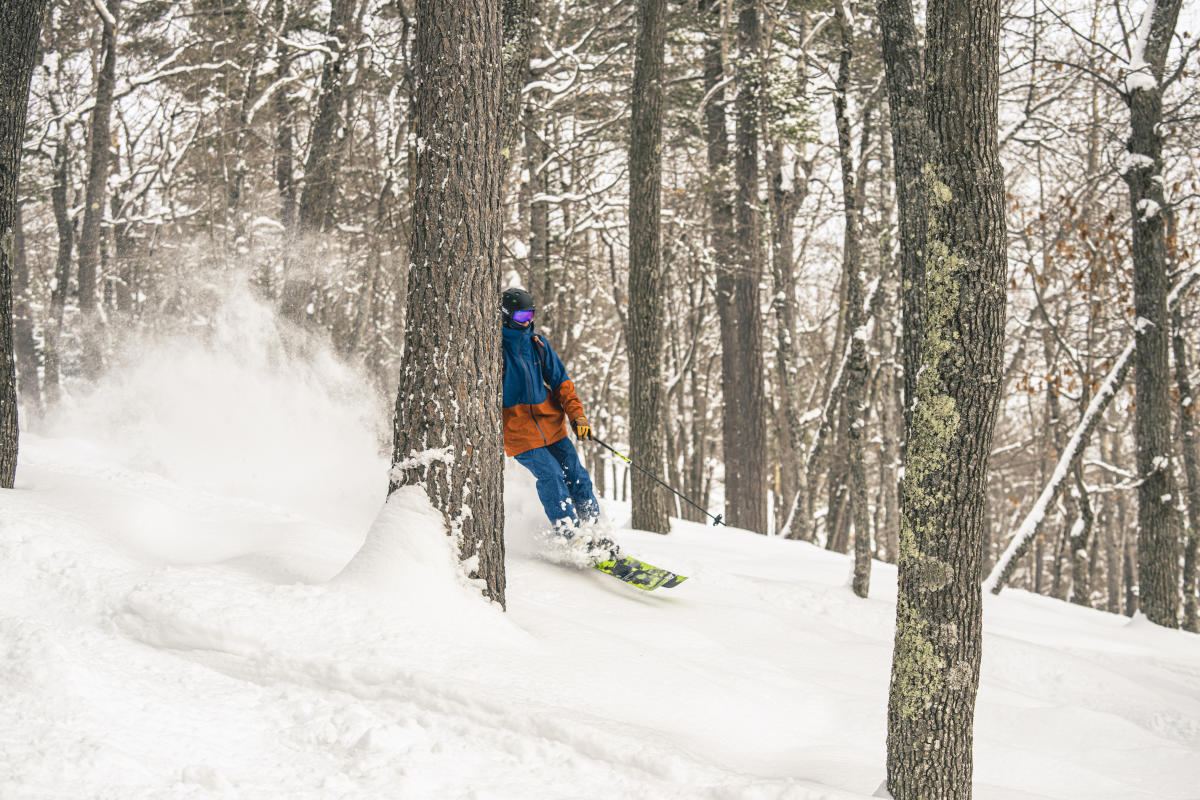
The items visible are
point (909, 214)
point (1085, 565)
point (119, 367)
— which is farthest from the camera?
point (1085, 565)

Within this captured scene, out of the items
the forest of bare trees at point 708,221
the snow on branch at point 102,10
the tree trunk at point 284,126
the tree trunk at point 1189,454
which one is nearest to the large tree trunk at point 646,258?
the forest of bare trees at point 708,221

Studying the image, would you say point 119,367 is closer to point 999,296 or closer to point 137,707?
point 137,707

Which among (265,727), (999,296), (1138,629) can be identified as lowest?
(1138,629)

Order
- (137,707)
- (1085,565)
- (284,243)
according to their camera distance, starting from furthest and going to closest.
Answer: (1085,565), (284,243), (137,707)

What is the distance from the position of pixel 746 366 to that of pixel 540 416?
7608mm

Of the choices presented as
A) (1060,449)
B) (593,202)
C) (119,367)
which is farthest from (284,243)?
(1060,449)

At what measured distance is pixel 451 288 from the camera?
4.31m

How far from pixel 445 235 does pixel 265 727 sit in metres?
2.38

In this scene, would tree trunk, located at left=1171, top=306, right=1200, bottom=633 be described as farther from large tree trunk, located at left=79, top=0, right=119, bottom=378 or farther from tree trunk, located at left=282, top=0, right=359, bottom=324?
large tree trunk, located at left=79, top=0, right=119, bottom=378

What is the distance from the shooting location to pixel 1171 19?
8633mm

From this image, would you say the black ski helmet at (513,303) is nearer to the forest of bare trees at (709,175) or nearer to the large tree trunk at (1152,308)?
the forest of bare trees at (709,175)

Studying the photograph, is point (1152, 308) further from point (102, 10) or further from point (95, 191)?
point (95, 191)

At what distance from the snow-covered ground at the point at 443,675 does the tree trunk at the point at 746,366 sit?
6.04 metres

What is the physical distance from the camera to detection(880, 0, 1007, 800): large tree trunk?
3.14 meters
